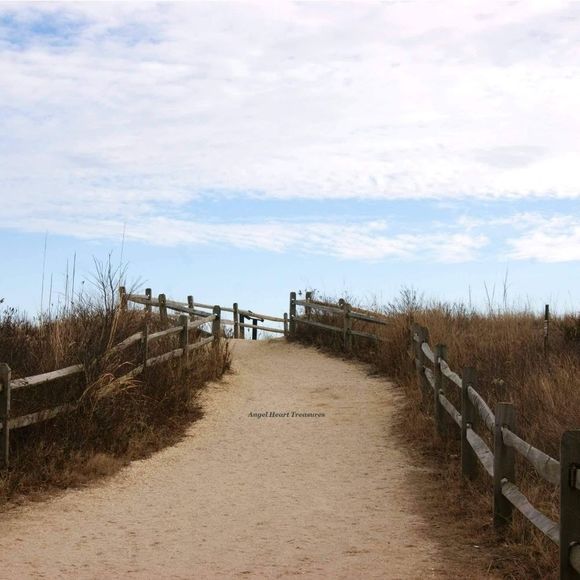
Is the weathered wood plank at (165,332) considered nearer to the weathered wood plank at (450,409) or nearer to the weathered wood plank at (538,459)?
the weathered wood plank at (450,409)

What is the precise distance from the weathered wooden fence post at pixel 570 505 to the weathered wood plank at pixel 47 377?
5960 millimetres

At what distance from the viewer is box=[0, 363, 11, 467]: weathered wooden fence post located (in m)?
8.46

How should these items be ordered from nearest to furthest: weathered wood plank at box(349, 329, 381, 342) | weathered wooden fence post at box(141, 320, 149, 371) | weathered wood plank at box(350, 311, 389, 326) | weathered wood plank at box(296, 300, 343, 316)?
weathered wooden fence post at box(141, 320, 149, 371)
weathered wood plank at box(349, 329, 381, 342)
weathered wood plank at box(350, 311, 389, 326)
weathered wood plank at box(296, 300, 343, 316)

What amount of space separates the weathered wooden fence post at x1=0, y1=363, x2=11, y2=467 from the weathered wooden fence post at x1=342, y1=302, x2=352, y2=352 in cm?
1172

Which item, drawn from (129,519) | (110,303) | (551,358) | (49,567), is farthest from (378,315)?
(49,567)

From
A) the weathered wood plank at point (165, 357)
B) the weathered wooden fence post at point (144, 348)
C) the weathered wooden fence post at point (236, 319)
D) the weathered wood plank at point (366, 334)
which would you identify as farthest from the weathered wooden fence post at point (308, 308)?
Answer: the weathered wooden fence post at point (144, 348)

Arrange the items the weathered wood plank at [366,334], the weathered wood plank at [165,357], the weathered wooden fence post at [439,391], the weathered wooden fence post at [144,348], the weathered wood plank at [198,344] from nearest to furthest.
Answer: the weathered wooden fence post at [439,391] → the weathered wooden fence post at [144,348] → the weathered wood plank at [165,357] → the weathered wood plank at [198,344] → the weathered wood plank at [366,334]

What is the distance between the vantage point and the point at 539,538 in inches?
237

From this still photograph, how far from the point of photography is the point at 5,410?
8492 millimetres

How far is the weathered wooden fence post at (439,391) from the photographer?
1062 centimetres

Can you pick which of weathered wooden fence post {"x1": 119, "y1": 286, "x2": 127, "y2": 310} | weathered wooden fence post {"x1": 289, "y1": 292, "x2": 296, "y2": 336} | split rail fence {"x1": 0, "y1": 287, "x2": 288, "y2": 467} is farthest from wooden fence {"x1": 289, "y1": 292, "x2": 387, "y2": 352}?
weathered wooden fence post {"x1": 119, "y1": 286, "x2": 127, "y2": 310}

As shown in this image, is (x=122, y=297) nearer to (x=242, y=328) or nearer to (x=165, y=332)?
(x=165, y=332)

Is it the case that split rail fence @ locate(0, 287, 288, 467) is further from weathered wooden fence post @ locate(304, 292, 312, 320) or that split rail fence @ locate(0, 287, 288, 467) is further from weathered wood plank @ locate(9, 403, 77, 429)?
weathered wooden fence post @ locate(304, 292, 312, 320)

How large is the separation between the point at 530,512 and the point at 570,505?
895 millimetres
